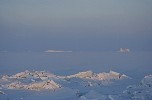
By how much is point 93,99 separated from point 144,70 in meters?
21.4

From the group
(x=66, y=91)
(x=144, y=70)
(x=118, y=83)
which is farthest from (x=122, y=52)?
(x=66, y=91)

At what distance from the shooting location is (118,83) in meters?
43.5

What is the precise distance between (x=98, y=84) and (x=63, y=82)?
387 centimetres

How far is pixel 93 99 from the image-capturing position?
30.7 meters

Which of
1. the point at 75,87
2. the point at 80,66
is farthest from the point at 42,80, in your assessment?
the point at 80,66

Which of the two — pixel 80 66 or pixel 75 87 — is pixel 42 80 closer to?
pixel 75 87

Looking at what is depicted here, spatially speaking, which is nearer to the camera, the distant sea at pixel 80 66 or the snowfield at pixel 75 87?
the snowfield at pixel 75 87

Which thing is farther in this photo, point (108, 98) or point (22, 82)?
point (22, 82)

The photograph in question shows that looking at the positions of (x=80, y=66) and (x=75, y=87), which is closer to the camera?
(x=75, y=87)

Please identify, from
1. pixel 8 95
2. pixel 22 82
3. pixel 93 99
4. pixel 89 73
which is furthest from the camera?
pixel 89 73

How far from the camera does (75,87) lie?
131 feet

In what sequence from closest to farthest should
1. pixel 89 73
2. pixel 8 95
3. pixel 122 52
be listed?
pixel 8 95 < pixel 89 73 < pixel 122 52

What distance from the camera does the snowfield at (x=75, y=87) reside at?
32188 mm

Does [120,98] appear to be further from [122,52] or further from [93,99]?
[122,52]
